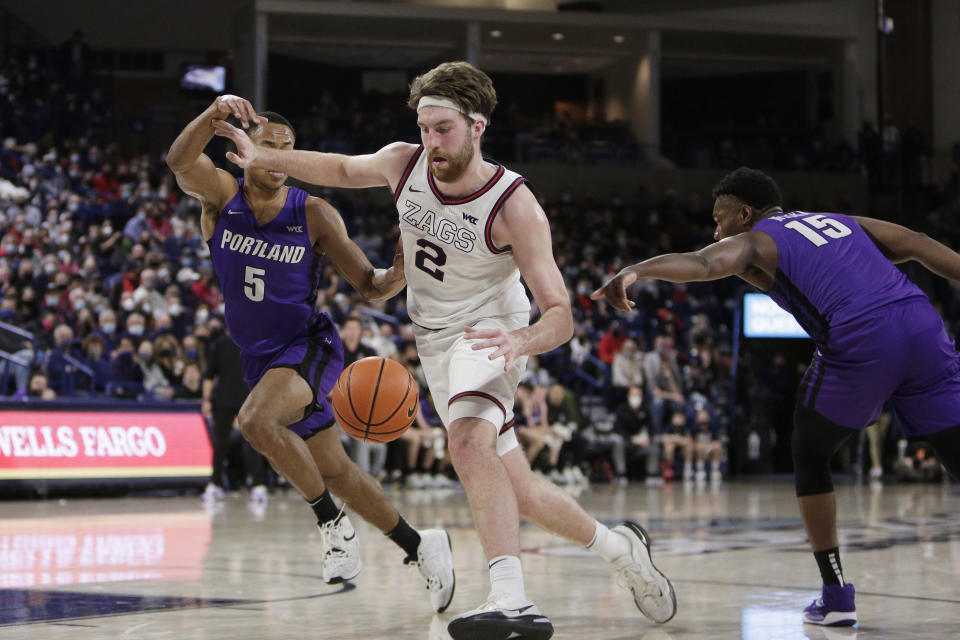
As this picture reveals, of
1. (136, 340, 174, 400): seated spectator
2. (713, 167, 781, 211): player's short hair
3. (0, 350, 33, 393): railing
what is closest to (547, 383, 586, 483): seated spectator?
(136, 340, 174, 400): seated spectator

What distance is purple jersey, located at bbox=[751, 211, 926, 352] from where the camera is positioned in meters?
4.62

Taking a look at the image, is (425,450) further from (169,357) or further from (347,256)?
(347,256)

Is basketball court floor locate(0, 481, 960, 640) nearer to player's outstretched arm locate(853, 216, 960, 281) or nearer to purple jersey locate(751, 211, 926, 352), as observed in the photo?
purple jersey locate(751, 211, 926, 352)

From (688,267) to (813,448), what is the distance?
0.97 m

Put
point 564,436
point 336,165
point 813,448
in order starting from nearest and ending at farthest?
point 336,165
point 813,448
point 564,436

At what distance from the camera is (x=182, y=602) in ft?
16.9

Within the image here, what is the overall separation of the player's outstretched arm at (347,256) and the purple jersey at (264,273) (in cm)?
6

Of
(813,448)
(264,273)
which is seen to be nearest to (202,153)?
(264,273)

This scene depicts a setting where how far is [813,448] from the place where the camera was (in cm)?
473

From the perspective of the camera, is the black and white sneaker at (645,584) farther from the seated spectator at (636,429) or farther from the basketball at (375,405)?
the seated spectator at (636,429)

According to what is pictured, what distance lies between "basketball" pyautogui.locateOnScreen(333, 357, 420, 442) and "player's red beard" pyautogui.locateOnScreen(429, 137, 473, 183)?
1.46 metres

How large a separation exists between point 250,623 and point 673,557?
3.31 m

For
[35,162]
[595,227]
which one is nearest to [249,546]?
[35,162]

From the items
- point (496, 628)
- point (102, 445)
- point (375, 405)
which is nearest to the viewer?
point (496, 628)
